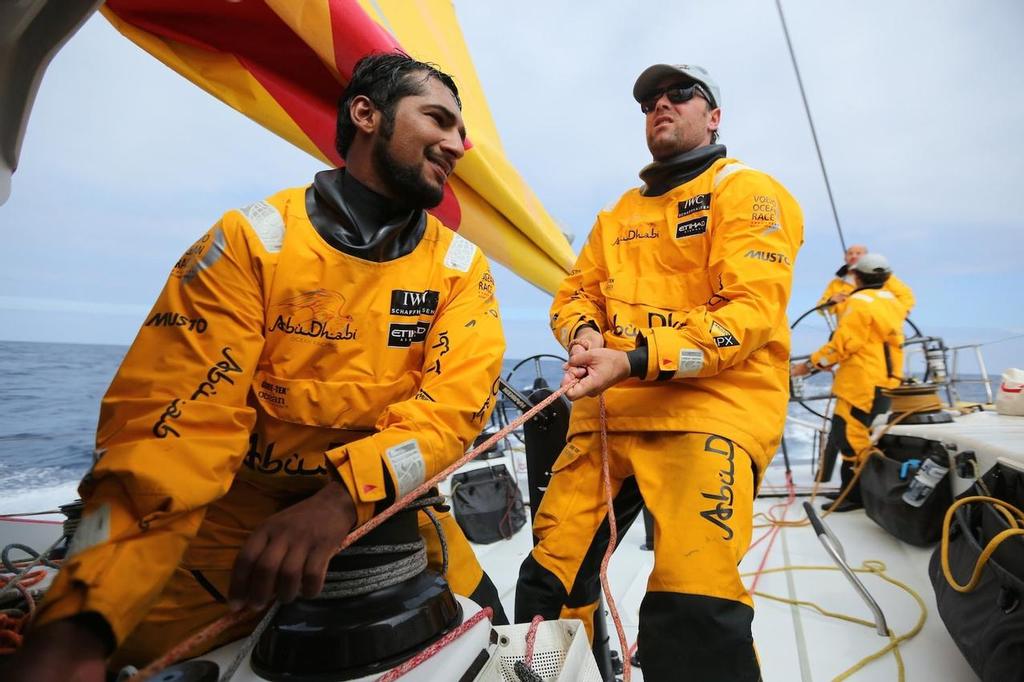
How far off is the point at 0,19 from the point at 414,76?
729mm

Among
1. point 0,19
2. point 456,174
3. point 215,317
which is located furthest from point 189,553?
point 456,174

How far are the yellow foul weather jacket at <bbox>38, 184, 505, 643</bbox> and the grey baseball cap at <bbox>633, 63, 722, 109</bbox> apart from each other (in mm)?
756

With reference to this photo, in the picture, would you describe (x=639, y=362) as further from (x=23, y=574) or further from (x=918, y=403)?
(x=918, y=403)

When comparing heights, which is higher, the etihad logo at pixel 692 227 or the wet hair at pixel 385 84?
the wet hair at pixel 385 84

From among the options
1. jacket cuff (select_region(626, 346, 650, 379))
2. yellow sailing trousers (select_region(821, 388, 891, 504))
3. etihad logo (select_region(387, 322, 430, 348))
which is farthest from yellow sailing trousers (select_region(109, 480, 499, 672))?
yellow sailing trousers (select_region(821, 388, 891, 504))

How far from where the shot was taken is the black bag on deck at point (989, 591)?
4.27ft

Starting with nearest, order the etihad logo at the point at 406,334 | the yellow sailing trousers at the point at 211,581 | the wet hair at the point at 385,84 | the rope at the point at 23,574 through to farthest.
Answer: the rope at the point at 23,574 < the yellow sailing trousers at the point at 211,581 < the etihad logo at the point at 406,334 < the wet hair at the point at 385,84

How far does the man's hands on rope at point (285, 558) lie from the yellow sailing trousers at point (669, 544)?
2.29 ft

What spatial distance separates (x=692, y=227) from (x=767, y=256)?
0.68 ft

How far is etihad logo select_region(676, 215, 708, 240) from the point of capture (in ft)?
4.46

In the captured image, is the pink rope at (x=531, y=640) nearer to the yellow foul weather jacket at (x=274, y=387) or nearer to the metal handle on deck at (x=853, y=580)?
the yellow foul weather jacket at (x=274, y=387)

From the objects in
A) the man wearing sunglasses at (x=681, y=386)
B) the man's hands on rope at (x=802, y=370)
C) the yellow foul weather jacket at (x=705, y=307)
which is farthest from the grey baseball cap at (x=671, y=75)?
the man's hands on rope at (x=802, y=370)

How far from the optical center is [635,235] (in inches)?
58.4

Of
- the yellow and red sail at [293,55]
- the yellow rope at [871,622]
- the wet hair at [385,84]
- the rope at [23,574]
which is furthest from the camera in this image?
the yellow and red sail at [293,55]
